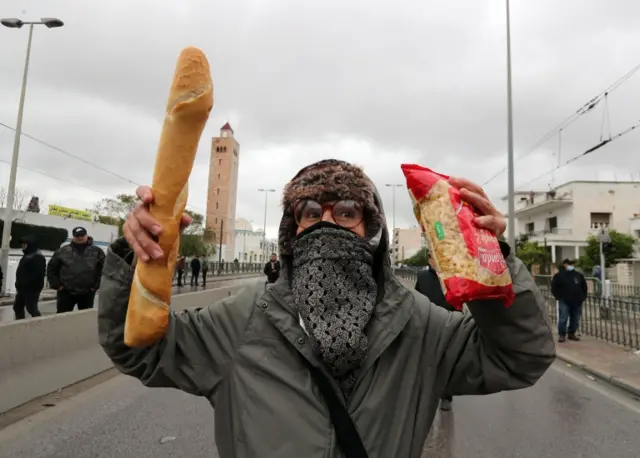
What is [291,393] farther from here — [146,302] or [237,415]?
[146,302]

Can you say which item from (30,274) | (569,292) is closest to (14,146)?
(30,274)

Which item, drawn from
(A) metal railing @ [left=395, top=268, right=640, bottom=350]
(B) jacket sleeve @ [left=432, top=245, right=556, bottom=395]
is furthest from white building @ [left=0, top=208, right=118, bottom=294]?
(B) jacket sleeve @ [left=432, top=245, right=556, bottom=395]

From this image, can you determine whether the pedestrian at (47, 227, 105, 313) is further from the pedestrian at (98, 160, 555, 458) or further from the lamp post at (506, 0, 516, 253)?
the lamp post at (506, 0, 516, 253)

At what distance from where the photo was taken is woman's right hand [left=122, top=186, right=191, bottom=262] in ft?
3.68

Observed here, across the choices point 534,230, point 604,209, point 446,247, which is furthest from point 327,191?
point 534,230

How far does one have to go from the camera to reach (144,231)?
114cm

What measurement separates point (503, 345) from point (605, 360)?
27.3 feet

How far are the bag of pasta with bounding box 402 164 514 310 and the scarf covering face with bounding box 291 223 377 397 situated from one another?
0.27 meters

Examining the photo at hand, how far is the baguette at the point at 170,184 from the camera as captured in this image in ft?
3.75

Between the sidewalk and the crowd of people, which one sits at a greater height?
the crowd of people

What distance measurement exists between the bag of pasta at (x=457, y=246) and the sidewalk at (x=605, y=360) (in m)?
6.51

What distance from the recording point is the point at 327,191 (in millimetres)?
1499

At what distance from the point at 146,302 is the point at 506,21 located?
64.5ft

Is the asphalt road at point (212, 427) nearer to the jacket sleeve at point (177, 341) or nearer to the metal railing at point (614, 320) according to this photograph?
the jacket sleeve at point (177, 341)
